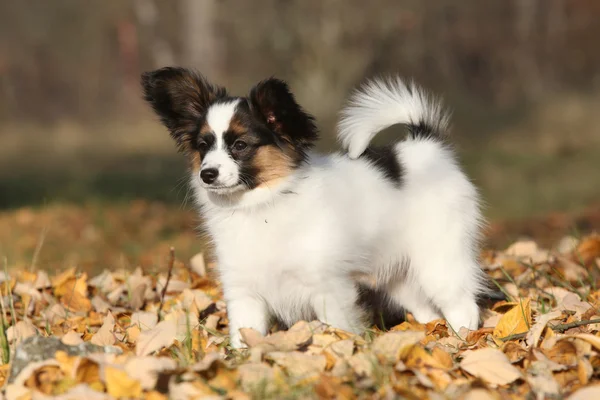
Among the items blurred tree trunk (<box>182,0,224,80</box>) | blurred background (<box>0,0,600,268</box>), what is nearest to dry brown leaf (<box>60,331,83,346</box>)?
blurred background (<box>0,0,600,268</box>)

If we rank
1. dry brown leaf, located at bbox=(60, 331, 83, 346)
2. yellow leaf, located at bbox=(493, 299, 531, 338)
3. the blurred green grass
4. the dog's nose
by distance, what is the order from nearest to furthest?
1. dry brown leaf, located at bbox=(60, 331, 83, 346)
2. yellow leaf, located at bbox=(493, 299, 531, 338)
3. the dog's nose
4. the blurred green grass

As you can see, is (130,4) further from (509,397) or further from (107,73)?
(509,397)

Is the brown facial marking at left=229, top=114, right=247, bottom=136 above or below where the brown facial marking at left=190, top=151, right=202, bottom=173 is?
above

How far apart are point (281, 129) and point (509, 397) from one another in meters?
1.78

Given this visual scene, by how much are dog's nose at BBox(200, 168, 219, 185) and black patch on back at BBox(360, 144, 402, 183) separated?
97 centimetres

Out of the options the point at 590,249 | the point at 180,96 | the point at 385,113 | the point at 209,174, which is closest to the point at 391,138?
the point at 590,249

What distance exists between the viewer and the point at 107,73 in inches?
864

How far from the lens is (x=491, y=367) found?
295 centimetres

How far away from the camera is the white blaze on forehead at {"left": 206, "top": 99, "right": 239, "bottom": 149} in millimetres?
3900

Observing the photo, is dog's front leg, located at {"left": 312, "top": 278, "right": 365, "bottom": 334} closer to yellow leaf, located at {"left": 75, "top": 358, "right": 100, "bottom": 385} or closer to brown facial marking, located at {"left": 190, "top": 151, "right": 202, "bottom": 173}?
brown facial marking, located at {"left": 190, "top": 151, "right": 202, "bottom": 173}

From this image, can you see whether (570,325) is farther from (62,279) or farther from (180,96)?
(62,279)

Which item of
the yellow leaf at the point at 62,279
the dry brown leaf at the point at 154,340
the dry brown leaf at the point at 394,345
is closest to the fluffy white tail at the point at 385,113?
the dry brown leaf at the point at 394,345

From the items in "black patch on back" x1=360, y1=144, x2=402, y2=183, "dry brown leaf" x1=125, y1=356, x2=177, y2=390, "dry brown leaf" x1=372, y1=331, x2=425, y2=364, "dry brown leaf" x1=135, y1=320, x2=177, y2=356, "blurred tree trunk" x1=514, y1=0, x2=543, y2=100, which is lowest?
"blurred tree trunk" x1=514, y1=0, x2=543, y2=100

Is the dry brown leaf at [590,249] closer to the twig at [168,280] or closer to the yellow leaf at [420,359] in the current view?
the twig at [168,280]
